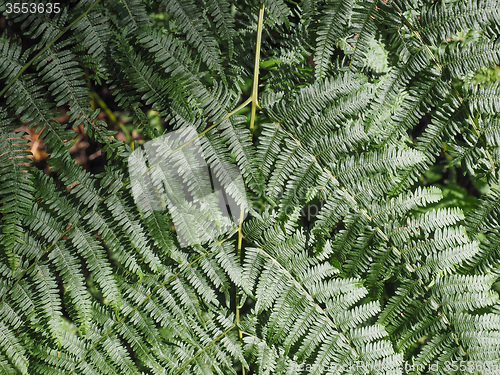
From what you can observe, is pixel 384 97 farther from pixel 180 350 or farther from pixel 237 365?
pixel 237 365

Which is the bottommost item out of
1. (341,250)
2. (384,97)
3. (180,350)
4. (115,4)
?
(180,350)

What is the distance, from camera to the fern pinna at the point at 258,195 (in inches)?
50.9

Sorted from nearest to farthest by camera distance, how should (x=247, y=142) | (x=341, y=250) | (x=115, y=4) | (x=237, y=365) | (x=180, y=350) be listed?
1. (x=115, y=4)
2. (x=247, y=142)
3. (x=341, y=250)
4. (x=180, y=350)
5. (x=237, y=365)

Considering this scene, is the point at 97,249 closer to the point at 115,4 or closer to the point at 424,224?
the point at 115,4

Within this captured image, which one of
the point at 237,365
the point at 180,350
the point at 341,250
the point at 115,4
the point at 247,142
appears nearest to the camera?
the point at 115,4

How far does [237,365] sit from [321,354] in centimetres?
60

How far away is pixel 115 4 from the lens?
128 cm

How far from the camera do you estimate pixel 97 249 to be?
1.41 meters

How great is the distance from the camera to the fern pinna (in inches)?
50.9

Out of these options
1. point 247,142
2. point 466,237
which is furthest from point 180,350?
point 466,237

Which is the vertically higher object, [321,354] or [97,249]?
[97,249]

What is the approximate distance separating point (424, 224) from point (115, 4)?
158 centimetres

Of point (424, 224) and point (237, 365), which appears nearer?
point (424, 224)

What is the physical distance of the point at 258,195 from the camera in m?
1.37
